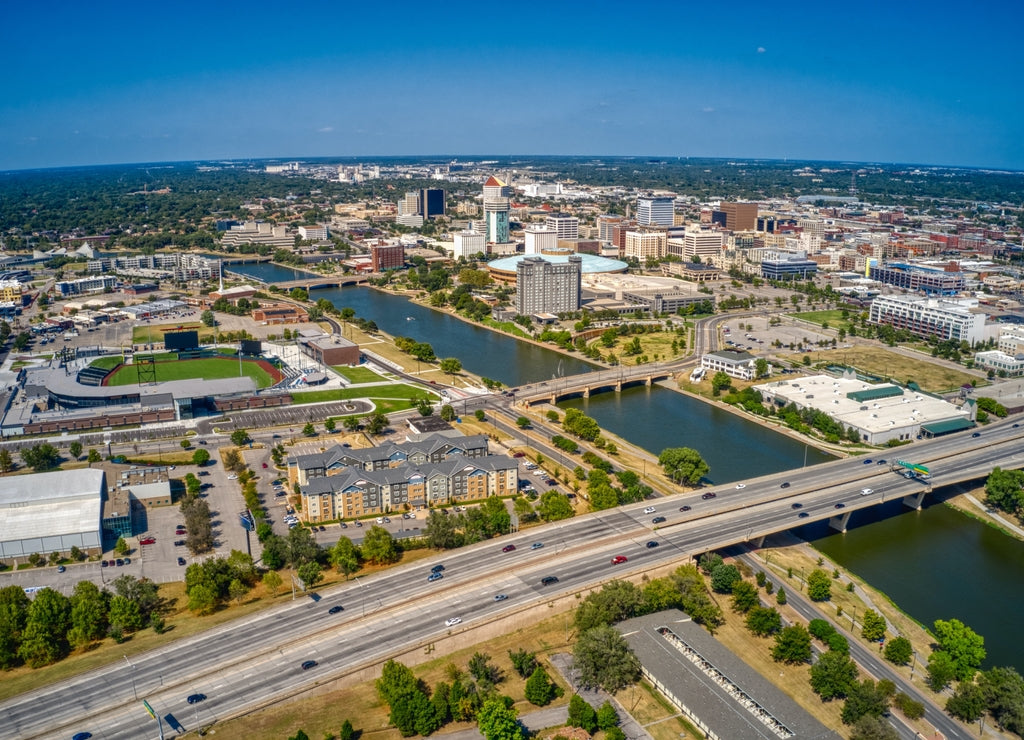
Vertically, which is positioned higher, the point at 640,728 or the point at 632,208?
the point at 632,208

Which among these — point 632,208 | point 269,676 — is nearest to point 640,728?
point 269,676

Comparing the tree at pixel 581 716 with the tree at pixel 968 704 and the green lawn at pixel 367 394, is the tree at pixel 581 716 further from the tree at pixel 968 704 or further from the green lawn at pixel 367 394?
the green lawn at pixel 367 394

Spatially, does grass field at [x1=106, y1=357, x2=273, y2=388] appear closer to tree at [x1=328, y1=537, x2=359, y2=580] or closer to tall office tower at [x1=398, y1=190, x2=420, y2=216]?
tree at [x1=328, y1=537, x2=359, y2=580]

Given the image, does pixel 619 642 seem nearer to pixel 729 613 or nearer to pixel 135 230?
pixel 729 613

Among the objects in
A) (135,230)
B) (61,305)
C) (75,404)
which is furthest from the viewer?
(135,230)

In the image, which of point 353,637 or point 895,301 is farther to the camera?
point 895,301

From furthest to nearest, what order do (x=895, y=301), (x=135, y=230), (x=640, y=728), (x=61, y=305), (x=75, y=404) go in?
(x=135, y=230), (x=61, y=305), (x=895, y=301), (x=75, y=404), (x=640, y=728)

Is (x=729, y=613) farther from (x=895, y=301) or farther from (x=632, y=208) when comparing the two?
(x=632, y=208)
